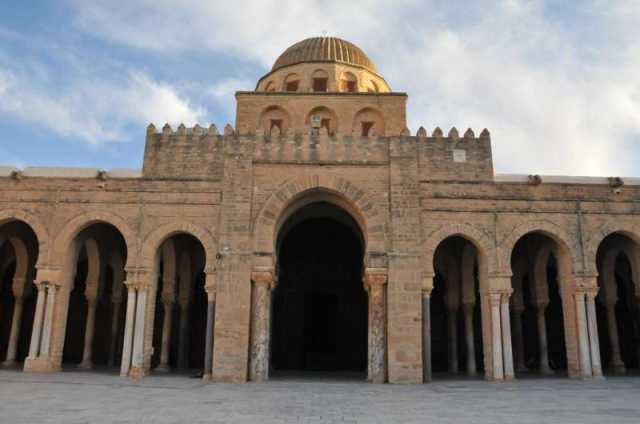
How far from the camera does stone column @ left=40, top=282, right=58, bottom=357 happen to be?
46.8 feet

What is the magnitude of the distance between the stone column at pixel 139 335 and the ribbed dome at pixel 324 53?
11.0 m

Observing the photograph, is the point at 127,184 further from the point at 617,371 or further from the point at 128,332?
the point at 617,371

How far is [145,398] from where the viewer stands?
Result: 30.7ft

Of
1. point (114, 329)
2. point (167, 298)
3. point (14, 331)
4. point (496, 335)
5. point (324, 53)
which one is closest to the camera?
point (496, 335)

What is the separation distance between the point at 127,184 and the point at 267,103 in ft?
22.0

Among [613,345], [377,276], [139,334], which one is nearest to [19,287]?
[139,334]

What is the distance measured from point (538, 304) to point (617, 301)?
4.95m

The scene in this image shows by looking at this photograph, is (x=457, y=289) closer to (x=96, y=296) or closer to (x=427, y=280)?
(x=427, y=280)

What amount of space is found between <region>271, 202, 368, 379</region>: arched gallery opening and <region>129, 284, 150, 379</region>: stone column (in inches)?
224

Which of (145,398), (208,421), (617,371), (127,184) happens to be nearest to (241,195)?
(127,184)

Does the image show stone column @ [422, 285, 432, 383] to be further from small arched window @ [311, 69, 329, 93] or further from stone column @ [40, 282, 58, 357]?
small arched window @ [311, 69, 329, 93]

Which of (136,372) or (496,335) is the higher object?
(496,335)

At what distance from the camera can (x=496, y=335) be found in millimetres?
14156

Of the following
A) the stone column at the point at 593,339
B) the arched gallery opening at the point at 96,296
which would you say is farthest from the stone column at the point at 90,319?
the stone column at the point at 593,339
